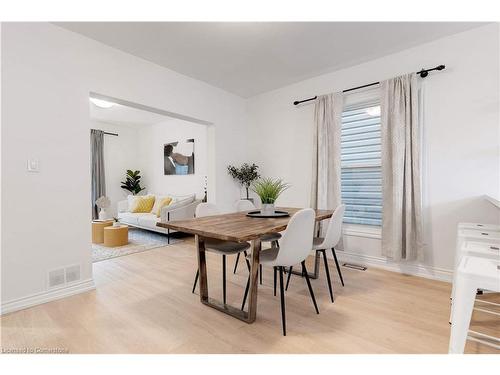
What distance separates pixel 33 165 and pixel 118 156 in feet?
16.4

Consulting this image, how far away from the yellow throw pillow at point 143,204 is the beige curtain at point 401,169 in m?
4.74

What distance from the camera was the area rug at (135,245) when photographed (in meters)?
3.85

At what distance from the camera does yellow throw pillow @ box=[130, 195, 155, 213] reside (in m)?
5.86

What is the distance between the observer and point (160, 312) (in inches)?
83.4

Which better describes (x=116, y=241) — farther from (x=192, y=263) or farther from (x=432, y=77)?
(x=432, y=77)

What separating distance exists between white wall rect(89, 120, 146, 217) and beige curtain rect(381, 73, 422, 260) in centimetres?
620

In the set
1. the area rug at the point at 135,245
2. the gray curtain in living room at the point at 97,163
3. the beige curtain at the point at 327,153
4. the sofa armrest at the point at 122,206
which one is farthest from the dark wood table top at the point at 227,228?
the gray curtain in living room at the point at 97,163

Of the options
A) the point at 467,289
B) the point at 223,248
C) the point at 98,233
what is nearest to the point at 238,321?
the point at 223,248

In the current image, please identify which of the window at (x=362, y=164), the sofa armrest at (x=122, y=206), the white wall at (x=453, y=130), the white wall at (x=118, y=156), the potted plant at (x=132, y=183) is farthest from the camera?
the potted plant at (x=132, y=183)

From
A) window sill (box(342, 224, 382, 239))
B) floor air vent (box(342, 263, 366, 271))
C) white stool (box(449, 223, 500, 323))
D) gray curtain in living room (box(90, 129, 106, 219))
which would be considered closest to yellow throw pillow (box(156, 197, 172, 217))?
gray curtain in living room (box(90, 129, 106, 219))

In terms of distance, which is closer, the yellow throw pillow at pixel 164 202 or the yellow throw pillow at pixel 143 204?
the yellow throw pillow at pixel 164 202

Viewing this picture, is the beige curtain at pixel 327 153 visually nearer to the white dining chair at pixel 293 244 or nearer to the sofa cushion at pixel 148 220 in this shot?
the white dining chair at pixel 293 244

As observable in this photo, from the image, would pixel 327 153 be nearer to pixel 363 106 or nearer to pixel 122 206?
pixel 363 106
